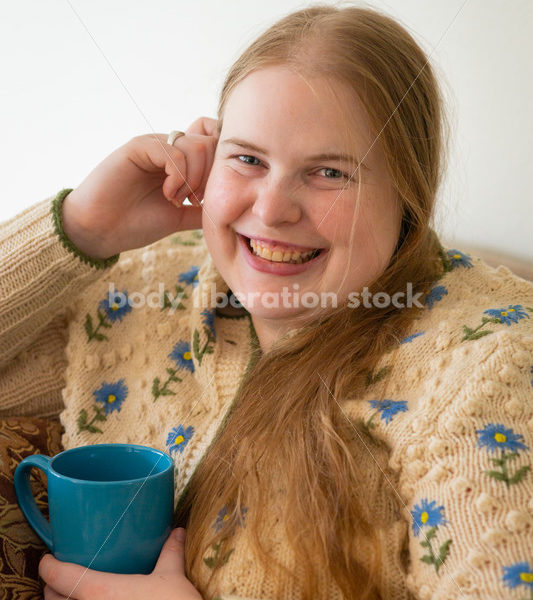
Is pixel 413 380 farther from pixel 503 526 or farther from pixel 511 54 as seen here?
pixel 511 54

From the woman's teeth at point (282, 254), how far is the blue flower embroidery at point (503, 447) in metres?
0.35

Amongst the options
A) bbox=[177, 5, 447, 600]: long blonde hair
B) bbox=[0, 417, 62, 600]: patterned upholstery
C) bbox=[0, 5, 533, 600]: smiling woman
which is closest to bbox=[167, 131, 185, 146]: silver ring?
bbox=[0, 5, 533, 600]: smiling woman

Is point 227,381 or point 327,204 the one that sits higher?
point 327,204

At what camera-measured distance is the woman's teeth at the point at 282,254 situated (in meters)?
0.92

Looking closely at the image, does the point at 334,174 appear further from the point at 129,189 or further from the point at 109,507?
the point at 109,507

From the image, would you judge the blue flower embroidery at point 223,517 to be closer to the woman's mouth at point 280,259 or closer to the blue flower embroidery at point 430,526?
the blue flower embroidery at point 430,526

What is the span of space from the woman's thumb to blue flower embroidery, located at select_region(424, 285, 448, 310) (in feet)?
1.46

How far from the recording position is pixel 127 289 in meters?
1.14

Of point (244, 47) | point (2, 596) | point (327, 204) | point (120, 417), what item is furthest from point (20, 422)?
point (244, 47)

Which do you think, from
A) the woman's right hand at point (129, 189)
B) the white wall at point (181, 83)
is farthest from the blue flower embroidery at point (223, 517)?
the white wall at point (181, 83)

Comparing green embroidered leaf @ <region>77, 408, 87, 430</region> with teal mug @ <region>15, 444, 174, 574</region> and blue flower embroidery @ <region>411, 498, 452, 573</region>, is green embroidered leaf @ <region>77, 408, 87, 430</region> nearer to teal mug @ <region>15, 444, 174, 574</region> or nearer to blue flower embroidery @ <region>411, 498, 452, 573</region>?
teal mug @ <region>15, 444, 174, 574</region>

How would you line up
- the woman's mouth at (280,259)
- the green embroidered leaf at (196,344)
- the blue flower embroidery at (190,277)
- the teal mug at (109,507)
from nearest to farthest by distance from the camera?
Result: the teal mug at (109,507), the woman's mouth at (280,259), the green embroidered leaf at (196,344), the blue flower embroidery at (190,277)

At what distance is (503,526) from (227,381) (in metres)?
0.46

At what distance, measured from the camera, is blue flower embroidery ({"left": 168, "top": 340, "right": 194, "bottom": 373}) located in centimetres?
105
